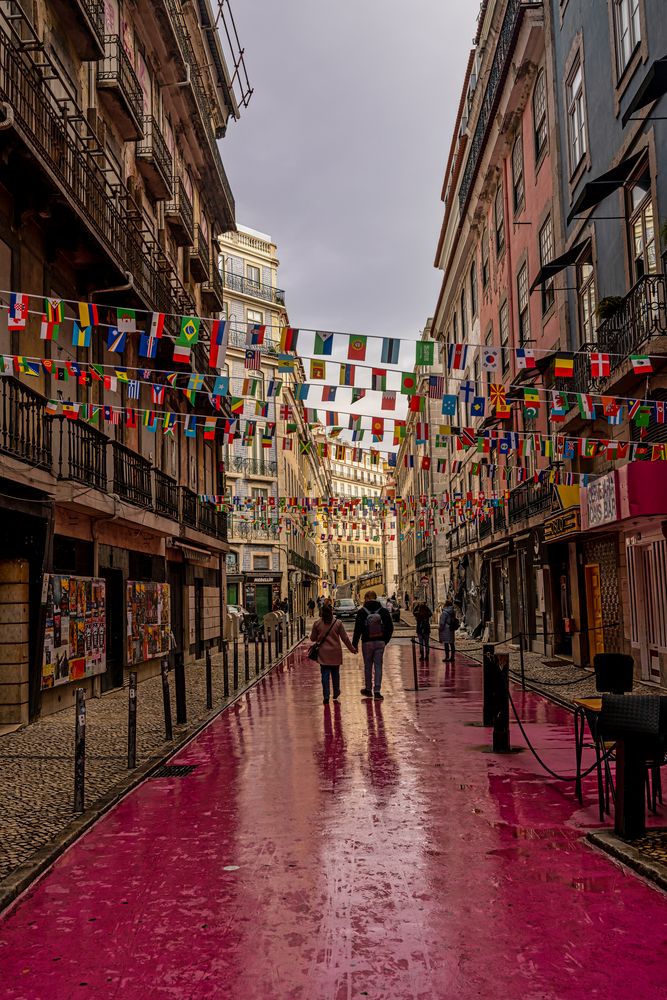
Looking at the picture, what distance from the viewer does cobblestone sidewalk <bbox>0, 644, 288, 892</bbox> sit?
680cm

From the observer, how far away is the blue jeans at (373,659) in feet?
49.7

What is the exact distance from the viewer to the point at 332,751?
1015cm

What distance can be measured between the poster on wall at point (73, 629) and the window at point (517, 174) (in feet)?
58.6

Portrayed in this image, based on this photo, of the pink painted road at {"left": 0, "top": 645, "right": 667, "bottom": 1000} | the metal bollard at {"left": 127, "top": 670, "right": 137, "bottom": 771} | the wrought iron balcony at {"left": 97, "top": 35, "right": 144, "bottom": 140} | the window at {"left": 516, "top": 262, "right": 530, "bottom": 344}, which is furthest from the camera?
the window at {"left": 516, "top": 262, "right": 530, "bottom": 344}

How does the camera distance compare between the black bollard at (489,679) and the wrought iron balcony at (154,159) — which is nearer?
the black bollard at (489,679)

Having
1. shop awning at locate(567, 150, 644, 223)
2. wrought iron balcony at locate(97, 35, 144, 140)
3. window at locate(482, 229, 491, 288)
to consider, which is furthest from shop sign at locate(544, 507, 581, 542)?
window at locate(482, 229, 491, 288)

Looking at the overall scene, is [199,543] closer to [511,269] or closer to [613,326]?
[511,269]

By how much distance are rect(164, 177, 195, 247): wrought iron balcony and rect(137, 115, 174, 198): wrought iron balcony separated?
0.94 m

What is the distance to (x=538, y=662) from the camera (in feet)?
74.2

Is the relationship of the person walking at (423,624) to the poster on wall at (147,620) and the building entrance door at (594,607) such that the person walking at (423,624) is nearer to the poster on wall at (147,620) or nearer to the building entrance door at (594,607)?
the building entrance door at (594,607)

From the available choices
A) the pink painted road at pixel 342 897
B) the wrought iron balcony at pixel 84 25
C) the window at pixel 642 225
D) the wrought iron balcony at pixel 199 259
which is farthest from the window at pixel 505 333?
the pink painted road at pixel 342 897

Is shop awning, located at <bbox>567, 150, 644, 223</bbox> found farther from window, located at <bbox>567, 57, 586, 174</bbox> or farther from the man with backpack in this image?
the man with backpack

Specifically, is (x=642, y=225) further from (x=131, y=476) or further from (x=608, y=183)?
(x=131, y=476)

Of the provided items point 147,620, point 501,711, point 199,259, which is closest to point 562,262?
point 147,620
